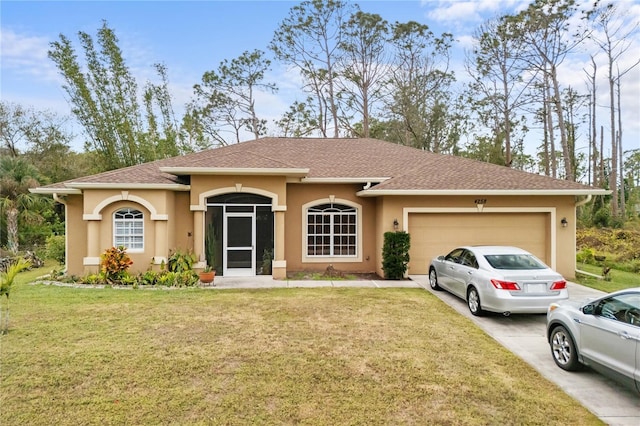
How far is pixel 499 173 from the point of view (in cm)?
1405

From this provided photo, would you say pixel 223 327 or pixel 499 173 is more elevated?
pixel 499 173

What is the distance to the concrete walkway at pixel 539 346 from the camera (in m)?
4.39

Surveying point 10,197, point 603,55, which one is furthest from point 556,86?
point 10,197

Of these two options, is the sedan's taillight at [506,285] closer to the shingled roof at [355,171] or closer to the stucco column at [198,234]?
the shingled roof at [355,171]

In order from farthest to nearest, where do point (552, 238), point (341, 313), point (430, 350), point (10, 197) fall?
point (10, 197), point (552, 238), point (341, 313), point (430, 350)

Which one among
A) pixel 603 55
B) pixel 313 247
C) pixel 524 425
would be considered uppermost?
pixel 603 55

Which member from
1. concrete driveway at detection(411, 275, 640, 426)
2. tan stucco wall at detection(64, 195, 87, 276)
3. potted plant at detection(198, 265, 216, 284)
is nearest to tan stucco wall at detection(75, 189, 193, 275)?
tan stucco wall at detection(64, 195, 87, 276)

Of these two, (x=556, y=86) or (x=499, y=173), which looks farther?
(x=556, y=86)

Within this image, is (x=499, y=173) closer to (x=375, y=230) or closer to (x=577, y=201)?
(x=577, y=201)

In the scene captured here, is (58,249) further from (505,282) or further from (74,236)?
(505,282)

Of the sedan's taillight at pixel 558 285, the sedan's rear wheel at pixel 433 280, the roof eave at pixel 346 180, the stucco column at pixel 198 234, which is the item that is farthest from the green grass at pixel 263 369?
the roof eave at pixel 346 180

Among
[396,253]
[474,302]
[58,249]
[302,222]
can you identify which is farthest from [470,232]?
[58,249]

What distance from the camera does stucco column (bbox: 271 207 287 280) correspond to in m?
12.1

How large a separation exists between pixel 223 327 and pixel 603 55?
114 ft
